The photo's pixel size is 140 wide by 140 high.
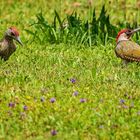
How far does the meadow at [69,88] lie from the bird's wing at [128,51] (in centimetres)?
20

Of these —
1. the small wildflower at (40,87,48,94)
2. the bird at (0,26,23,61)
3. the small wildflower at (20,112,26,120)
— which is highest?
the small wildflower at (20,112,26,120)

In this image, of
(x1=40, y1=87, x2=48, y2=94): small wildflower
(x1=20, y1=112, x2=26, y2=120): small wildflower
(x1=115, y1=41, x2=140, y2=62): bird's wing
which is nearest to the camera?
(x1=20, y1=112, x2=26, y2=120): small wildflower

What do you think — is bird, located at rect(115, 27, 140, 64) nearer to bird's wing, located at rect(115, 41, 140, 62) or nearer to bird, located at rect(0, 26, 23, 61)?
bird's wing, located at rect(115, 41, 140, 62)

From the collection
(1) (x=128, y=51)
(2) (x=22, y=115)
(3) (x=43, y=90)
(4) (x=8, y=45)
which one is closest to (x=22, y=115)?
(2) (x=22, y=115)

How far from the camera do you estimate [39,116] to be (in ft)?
25.1

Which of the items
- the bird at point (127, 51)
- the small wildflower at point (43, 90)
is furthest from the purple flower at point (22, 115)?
the bird at point (127, 51)

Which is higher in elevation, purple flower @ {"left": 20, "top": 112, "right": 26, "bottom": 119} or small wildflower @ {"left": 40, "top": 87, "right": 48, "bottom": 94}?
purple flower @ {"left": 20, "top": 112, "right": 26, "bottom": 119}

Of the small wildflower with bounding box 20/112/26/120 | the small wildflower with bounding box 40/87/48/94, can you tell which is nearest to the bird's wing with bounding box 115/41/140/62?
the small wildflower with bounding box 40/87/48/94

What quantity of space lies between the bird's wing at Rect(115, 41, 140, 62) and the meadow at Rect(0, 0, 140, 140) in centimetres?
20

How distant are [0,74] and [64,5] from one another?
8355 millimetres

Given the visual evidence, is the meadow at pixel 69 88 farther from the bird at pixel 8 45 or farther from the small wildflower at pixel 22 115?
the bird at pixel 8 45

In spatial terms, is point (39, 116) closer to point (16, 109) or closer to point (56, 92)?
point (16, 109)

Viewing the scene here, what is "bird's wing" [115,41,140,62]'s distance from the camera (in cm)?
1035

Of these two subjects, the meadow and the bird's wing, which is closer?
the meadow
